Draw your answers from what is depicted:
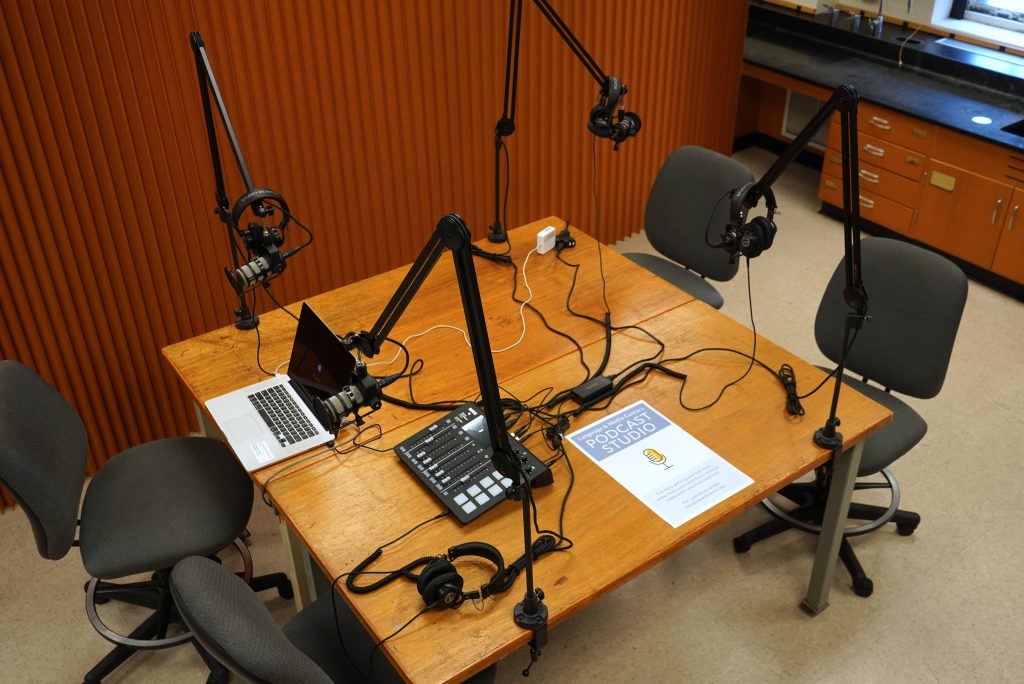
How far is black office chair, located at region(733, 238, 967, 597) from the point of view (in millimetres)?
2891

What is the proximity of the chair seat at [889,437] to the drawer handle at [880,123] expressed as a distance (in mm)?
2067

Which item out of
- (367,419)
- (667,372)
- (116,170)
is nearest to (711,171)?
(667,372)

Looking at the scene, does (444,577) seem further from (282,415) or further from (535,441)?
(282,415)

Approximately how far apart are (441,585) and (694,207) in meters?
2.10

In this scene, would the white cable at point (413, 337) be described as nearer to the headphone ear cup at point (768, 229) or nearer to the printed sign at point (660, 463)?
the printed sign at point (660, 463)

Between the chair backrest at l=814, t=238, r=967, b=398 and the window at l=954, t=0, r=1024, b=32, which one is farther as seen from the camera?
the window at l=954, t=0, r=1024, b=32

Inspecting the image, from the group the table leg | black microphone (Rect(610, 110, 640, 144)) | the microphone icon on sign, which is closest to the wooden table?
the table leg

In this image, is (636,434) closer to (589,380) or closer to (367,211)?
(589,380)

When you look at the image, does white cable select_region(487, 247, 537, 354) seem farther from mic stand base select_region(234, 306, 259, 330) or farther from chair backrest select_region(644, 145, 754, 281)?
mic stand base select_region(234, 306, 259, 330)

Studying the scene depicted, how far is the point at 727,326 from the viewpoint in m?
3.02

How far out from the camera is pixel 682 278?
3721 millimetres

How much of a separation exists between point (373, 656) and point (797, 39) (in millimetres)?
4483

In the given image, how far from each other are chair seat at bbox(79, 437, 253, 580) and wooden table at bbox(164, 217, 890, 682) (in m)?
0.25

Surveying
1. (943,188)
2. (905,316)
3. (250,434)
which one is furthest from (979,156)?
(250,434)
